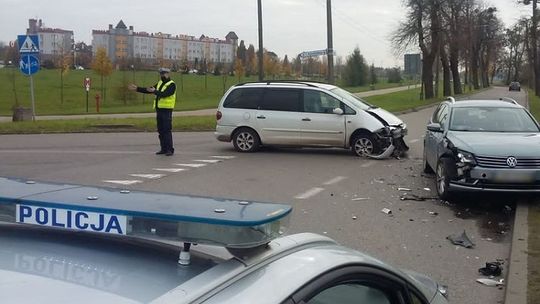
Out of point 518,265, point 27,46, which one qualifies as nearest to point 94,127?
point 27,46

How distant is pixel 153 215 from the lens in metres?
1.93

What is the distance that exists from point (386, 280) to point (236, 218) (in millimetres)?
775

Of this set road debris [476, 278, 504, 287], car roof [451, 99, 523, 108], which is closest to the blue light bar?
road debris [476, 278, 504, 287]

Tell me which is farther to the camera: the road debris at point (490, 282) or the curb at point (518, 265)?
the road debris at point (490, 282)

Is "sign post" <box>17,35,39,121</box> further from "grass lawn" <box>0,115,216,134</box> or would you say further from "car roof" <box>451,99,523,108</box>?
"car roof" <box>451,99,523,108</box>

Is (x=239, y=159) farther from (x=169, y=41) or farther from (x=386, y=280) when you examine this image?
(x=169, y=41)

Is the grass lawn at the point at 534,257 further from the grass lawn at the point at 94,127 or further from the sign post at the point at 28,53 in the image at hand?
the sign post at the point at 28,53

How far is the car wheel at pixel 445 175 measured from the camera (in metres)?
9.41

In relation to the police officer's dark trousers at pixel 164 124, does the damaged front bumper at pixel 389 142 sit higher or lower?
lower

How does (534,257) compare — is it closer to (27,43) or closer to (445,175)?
(445,175)

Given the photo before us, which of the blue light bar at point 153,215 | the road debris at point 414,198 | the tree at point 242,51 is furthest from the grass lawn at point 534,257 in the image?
the tree at point 242,51

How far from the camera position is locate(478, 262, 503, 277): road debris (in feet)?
20.1

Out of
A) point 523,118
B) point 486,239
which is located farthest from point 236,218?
point 523,118

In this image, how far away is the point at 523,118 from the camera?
11.0m
